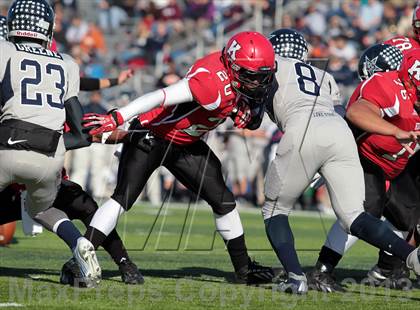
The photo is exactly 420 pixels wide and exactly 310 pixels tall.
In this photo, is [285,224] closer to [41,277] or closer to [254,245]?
[41,277]

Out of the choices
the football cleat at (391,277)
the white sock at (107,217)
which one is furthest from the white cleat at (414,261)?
the white sock at (107,217)

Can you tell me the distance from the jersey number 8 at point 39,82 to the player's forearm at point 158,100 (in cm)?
43

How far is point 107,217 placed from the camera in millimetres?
6406

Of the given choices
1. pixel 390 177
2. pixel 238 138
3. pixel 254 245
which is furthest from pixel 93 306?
pixel 238 138

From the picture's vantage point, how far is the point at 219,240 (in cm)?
1076

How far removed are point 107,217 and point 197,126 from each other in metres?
0.90

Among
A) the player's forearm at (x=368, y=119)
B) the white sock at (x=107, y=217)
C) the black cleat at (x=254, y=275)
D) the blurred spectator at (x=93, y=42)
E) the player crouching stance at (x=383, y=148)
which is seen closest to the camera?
the player's forearm at (x=368, y=119)

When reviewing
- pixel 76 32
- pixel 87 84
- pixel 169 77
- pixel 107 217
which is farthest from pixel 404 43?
pixel 76 32

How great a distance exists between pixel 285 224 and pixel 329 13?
41.6ft

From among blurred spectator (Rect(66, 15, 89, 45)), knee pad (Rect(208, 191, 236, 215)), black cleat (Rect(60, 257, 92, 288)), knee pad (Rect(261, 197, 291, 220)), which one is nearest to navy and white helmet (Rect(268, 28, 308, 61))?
knee pad (Rect(208, 191, 236, 215))

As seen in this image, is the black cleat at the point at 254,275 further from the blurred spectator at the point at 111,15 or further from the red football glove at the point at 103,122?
the blurred spectator at the point at 111,15

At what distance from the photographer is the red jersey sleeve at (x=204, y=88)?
614 centimetres

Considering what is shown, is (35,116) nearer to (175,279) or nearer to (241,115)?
(241,115)

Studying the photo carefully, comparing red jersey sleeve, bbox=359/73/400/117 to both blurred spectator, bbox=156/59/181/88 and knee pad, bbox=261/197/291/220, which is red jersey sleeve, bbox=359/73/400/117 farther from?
blurred spectator, bbox=156/59/181/88
